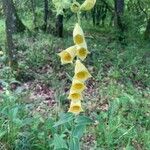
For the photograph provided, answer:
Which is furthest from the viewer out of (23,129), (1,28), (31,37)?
(1,28)

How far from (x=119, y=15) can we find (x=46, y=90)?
563cm

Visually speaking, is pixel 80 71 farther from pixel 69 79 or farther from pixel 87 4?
pixel 69 79

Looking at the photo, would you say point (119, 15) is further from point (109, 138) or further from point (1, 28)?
point (109, 138)

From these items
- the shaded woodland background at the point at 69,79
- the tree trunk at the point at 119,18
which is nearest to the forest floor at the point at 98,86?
the shaded woodland background at the point at 69,79

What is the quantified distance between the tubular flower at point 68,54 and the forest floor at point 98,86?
28.6 inches

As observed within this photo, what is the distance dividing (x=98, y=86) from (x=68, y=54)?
5079 millimetres

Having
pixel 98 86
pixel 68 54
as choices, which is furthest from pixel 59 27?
pixel 68 54

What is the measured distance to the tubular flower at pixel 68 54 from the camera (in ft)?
9.61

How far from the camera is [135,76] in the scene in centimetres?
895

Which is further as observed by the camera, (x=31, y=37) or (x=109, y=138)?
(x=31, y=37)

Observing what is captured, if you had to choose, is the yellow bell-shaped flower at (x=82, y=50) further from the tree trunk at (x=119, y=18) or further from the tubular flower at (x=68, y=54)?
the tree trunk at (x=119, y=18)

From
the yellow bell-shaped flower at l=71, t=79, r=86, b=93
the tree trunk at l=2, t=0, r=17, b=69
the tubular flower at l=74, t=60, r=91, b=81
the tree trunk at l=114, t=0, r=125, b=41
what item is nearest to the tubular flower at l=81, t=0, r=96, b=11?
the tubular flower at l=74, t=60, r=91, b=81

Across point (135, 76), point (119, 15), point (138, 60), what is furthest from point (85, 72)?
point (119, 15)

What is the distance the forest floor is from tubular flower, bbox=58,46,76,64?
73cm
